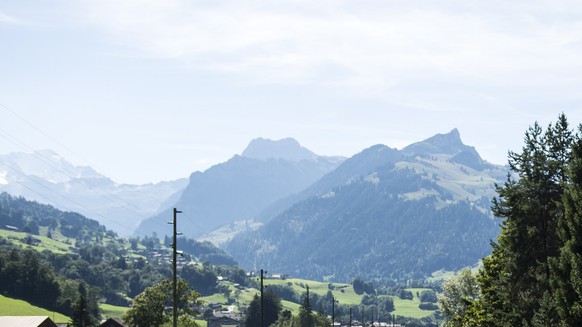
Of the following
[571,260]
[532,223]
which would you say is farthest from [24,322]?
[571,260]

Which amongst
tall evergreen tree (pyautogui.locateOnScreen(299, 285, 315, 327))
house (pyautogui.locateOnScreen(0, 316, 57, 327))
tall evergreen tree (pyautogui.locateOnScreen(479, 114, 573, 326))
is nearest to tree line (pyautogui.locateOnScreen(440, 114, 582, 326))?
tall evergreen tree (pyautogui.locateOnScreen(479, 114, 573, 326))

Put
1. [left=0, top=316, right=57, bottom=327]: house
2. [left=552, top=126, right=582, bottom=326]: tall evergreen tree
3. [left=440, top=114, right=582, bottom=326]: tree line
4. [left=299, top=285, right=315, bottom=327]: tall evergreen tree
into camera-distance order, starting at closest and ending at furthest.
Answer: [left=552, top=126, right=582, bottom=326]: tall evergreen tree
[left=440, top=114, right=582, bottom=326]: tree line
[left=0, top=316, right=57, bottom=327]: house
[left=299, top=285, right=315, bottom=327]: tall evergreen tree

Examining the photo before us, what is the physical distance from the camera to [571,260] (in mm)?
44062

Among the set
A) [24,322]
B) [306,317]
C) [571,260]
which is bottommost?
[24,322]

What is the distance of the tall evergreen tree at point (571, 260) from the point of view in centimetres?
4328

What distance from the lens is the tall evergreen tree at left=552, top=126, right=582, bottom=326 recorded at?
142ft

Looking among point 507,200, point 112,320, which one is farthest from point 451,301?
Result: point 112,320

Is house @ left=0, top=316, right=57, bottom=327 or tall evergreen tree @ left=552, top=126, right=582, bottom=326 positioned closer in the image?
tall evergreen tree @ left=552, top=126, right=582, bottom=326

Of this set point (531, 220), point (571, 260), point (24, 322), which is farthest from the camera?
point (24, 322)

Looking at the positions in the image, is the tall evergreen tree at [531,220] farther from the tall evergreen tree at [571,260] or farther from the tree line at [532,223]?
the tall evergreen tree at [571,260]

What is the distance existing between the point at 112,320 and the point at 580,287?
429 ft

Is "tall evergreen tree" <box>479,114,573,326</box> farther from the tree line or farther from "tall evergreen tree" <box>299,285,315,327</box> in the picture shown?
"tall evergreen tree" <box>299,285,315,327</box>

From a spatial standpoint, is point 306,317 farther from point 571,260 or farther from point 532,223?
point 571,260

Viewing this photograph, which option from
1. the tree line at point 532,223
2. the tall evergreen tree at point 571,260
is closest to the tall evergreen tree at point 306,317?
the tree line at point 532,223
